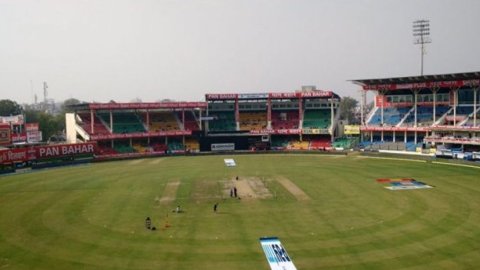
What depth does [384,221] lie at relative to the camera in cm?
4247

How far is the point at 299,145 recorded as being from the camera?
11394cm

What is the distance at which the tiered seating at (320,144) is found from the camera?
365ft

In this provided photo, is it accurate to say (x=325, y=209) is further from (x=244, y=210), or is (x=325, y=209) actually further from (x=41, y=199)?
(x=41, y=199)

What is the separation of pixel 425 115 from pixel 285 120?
36544 mm

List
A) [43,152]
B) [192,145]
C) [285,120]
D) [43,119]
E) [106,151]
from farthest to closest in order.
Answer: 1. [43,119]
2. [285,120]
3. [192,145]
4. [106,151]
5. [43,152]

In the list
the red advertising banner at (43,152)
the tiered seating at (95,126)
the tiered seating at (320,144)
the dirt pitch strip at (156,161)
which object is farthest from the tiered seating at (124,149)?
the tiered seating at (320,144)

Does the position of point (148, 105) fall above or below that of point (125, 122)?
above

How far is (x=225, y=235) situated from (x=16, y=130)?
311ft

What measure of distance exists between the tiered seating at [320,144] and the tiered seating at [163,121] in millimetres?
37021

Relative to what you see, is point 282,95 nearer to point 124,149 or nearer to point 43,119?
point 124,149

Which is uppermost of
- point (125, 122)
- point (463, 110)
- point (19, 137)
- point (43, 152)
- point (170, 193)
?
point (463, 110)

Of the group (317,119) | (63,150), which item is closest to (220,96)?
(317,119)

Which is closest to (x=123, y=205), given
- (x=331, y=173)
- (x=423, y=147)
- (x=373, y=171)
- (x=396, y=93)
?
(x=331, y=173)

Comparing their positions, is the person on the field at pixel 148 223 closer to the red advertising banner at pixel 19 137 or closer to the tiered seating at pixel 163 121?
the red advertising banner at pixel 19 137
